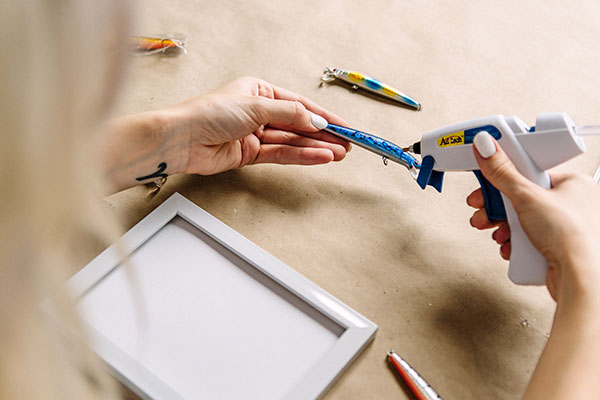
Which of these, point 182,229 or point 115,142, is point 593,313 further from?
point 115,142

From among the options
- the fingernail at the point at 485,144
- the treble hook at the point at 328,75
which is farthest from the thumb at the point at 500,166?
the treble hook at the point at 328,75

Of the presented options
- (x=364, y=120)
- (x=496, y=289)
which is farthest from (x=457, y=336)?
(x=364, y=120)

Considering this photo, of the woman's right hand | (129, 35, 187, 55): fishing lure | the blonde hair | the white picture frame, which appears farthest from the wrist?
(129, 35, 187, 55): fishing lure

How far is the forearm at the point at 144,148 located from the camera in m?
0.81

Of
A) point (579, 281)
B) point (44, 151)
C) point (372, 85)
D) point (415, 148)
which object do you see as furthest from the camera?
point (372, 85)

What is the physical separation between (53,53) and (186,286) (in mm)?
446

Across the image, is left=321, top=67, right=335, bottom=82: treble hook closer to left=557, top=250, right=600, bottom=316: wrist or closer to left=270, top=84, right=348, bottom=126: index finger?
left=270, top=84, right=348, bottom=126: index finger

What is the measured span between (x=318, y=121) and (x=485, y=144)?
0.91 feet

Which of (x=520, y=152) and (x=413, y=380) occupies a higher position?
(x=520, y=152)

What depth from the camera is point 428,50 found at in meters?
1.03

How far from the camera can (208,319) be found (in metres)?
0.71

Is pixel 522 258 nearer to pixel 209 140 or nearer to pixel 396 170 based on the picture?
pixel 396 170

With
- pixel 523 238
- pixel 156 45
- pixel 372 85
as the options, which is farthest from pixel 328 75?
pixel 523 238

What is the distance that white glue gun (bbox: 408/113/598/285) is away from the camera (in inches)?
26.1
